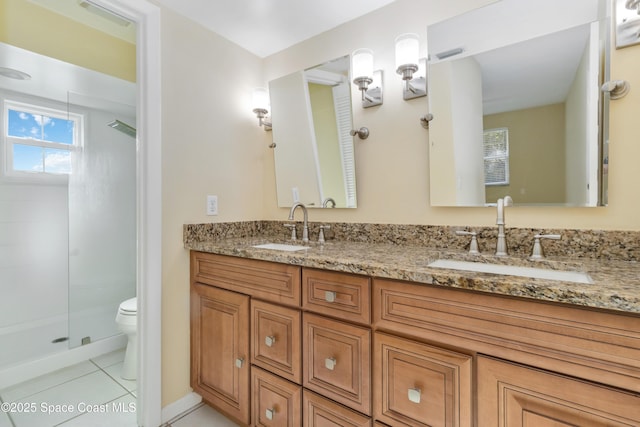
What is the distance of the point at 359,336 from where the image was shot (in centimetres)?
105

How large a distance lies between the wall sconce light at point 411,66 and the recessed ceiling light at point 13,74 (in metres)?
2.26

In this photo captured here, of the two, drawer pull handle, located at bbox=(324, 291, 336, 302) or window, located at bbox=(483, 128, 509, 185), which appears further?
window, located at bbox=(483, 128, 509, 185)

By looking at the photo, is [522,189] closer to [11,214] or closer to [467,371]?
[467,371]

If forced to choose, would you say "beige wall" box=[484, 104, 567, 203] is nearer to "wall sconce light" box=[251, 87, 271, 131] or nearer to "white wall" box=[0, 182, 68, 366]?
"wall sconce light" box=[251, 87, 271, 131]

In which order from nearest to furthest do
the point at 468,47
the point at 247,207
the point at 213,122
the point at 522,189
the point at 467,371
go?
1. the point at 467,371
2. the point at 522,189
3. the point at 468,47
4. the point at 213,122
5. the point at 247,207

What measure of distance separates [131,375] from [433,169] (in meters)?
2.32

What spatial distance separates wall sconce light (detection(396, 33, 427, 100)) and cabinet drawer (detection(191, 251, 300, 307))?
110 centimetres

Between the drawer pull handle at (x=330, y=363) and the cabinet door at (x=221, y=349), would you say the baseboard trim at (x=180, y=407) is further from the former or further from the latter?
the drawer pull handle at (x=330, y=363)

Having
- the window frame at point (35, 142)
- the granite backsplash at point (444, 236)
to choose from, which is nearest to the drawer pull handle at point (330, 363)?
the granite backsplash at point (444, 236)

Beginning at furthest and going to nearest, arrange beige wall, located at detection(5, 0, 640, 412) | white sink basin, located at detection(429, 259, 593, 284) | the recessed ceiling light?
1. the recessed ceiling light
2. beige wall, located at detection(5, 0, 640, 412)
3. white sink basin, located at detection(429, 259, 593, 284)

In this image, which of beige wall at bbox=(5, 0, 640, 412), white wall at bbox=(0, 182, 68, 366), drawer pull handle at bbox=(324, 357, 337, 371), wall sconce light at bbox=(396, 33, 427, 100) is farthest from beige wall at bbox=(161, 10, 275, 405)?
white wall at bbox=(0, 182, 68, 366)

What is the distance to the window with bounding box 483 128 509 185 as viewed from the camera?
133 centimetres

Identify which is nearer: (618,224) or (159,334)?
(618,224)

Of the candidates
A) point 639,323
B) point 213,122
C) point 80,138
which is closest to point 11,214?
point 80,138
